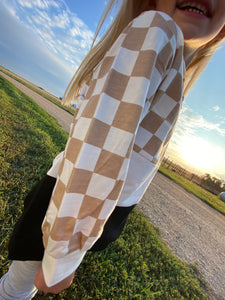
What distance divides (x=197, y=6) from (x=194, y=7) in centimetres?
1

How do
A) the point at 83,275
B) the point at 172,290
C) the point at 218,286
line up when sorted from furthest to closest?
the point at 218,286 < the point at 172,290 < the point at 83,275

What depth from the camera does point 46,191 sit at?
27.7 inches

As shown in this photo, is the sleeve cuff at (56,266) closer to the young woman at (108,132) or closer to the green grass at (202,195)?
the young woman at (108,132)

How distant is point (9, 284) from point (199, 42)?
1.63m

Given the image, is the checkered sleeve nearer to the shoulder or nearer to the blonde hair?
the shoulder

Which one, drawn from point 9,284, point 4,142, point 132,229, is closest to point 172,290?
point 132,229

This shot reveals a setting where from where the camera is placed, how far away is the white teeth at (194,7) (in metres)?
0.61

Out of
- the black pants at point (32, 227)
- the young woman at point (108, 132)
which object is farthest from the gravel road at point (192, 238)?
the young woman at point (108, 132)

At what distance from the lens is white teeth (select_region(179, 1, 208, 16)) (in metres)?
0.61

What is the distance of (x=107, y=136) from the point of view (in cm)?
45

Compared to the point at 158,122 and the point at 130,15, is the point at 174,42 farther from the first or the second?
the point at 130,15

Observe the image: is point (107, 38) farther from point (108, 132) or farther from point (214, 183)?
point (214, 183)

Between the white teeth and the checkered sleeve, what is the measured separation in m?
0.26

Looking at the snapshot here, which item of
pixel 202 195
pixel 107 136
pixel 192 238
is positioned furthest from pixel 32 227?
pixel 202 195
